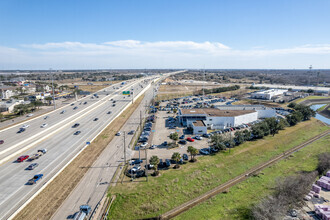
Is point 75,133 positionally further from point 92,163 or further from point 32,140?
point 92,163

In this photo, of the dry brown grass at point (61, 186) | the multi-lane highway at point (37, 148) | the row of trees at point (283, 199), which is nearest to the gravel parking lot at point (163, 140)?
the dry brown grass at point (61, 186)

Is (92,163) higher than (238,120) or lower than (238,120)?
lower

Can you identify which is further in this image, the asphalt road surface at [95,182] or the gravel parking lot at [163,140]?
the gravel parking lot at [163,140]

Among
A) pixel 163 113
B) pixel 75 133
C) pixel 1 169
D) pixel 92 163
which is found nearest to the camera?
pixel 1 169

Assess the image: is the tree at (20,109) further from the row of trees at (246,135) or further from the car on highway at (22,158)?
the row of trees at (246,135)

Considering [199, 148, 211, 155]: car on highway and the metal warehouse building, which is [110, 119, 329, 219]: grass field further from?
the metal warehouse building

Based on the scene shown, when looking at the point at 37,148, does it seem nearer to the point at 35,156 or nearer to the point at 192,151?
the point at 35,156

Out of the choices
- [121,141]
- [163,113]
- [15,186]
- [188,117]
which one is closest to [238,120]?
[188,117]
